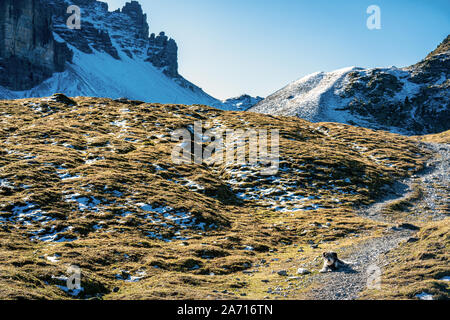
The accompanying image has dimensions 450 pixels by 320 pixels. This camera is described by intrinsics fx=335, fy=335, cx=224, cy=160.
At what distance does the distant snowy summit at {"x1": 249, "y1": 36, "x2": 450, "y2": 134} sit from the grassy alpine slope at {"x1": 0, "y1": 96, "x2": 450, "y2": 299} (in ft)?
373

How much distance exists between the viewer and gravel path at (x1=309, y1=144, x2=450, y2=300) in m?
14.1

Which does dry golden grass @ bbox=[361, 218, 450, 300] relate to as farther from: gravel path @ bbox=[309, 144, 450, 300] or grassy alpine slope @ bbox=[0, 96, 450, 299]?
gravel path @ bbox=[309, 144, 450, 300]

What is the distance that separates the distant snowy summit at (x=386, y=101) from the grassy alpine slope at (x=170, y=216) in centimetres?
11372

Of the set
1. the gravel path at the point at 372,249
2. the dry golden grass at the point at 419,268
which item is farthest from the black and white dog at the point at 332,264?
the dry golden grass at the point at 419,268

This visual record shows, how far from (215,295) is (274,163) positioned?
108ft

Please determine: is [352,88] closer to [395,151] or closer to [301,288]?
[395,151]

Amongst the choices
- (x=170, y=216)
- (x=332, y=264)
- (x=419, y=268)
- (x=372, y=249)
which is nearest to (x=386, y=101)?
(x=170, y=216)

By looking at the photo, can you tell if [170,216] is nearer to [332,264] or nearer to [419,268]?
[332,264]

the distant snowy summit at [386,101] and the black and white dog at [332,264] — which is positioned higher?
the distant snowy summit at [386,101]

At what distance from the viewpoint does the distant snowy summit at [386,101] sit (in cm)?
16375

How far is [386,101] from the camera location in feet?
593

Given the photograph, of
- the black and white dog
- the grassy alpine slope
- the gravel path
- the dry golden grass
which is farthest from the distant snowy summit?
the black and white dog

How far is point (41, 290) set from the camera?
41.7 ft

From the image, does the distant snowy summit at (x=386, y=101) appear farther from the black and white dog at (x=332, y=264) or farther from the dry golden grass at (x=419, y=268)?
the black and white dog at (x=332, y=264)
